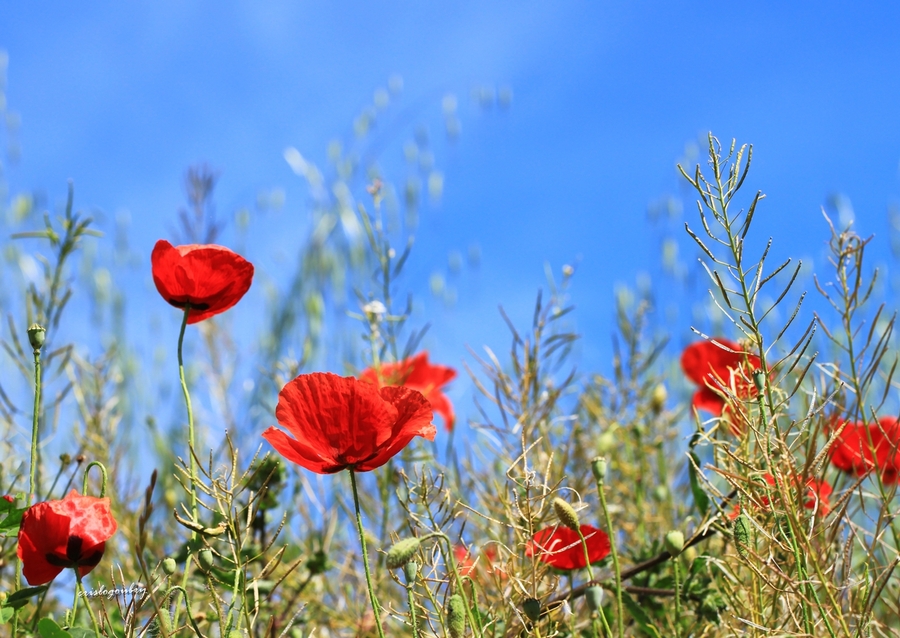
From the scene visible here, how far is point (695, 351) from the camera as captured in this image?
3.74ft

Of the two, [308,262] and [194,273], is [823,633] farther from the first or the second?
[308,262]

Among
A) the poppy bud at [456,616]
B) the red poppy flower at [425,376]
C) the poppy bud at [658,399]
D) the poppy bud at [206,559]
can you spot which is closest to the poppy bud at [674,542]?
the poppy bud at [456,616]

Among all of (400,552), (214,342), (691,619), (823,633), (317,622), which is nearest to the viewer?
(400,552)

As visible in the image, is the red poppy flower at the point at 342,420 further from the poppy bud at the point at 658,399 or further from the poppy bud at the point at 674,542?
the poppy bud at the point at 658,399

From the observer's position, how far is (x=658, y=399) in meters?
1.21

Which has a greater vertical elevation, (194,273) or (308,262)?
(308,262)

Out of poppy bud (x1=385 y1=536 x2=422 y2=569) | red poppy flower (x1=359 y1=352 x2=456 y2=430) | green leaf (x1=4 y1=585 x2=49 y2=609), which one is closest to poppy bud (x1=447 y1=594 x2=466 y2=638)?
poppy bud (x1=385 y1=536 x2=422 y2=569)

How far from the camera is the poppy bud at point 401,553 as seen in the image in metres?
0.50

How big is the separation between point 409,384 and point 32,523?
2.10 ft

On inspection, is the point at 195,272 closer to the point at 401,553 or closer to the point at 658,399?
the point at 401,553

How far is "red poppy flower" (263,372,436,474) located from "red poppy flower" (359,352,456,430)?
1.48 ft

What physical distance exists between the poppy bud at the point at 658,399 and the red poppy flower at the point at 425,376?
0.93ft

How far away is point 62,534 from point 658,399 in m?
0.85

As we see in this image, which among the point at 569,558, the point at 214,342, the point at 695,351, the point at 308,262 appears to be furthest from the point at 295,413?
the point at 308,262
